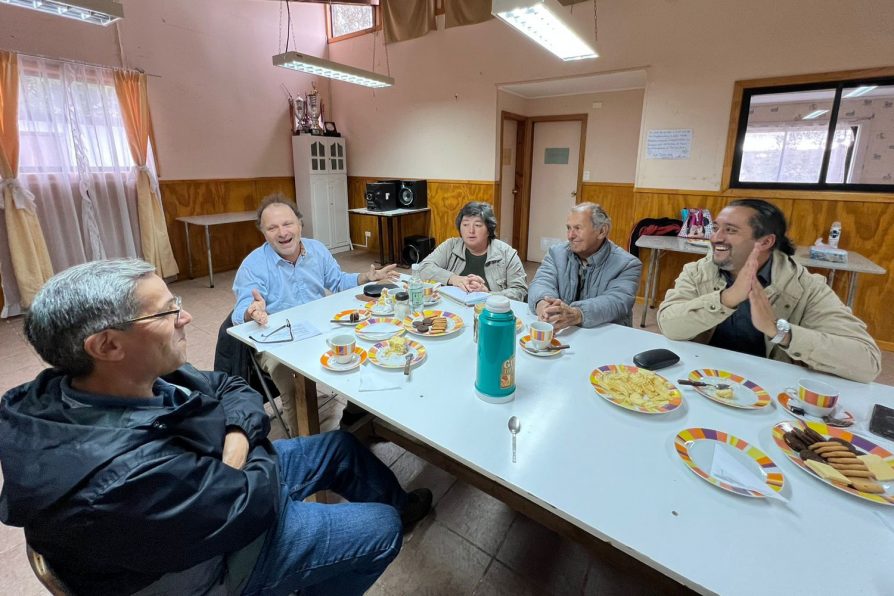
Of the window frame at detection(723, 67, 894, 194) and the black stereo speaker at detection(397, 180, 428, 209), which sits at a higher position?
the window frame at detection(723, 67, 894, 194)

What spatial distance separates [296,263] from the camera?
219 centimetres

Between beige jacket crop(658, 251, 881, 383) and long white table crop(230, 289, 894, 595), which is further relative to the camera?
beige jacket crop(658, 251, 881, 383)

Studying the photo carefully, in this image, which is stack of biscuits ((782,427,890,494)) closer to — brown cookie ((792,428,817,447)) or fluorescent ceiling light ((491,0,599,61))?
brown cookie ((792,428,817,447))

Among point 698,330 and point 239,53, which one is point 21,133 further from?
point 698,330

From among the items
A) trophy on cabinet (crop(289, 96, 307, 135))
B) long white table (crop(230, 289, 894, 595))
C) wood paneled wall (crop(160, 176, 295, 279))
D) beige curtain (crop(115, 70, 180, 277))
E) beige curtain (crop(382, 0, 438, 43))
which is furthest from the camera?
trophy on cabinet (crop(289, 96, 307, 135))

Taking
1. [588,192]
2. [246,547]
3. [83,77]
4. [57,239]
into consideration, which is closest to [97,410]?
[246,547]

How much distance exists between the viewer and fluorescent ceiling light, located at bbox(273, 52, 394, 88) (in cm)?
353

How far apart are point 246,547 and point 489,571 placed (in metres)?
0.91

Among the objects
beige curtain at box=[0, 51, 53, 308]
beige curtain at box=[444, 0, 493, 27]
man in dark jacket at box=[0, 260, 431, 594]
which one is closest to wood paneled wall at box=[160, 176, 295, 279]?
beige curtain at box=[0, 51, 53, 308]

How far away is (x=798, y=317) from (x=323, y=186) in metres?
5.82

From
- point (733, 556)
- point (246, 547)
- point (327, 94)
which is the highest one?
point (327, 94)

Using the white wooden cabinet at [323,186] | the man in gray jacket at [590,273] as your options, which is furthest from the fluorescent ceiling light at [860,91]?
the white wooden cabinet at [323,186]


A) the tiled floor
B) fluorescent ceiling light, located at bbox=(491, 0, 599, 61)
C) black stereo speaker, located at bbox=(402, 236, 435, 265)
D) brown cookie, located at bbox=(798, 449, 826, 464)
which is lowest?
the tiled floor

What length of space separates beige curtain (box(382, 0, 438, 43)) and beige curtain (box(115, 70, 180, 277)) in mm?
2877
